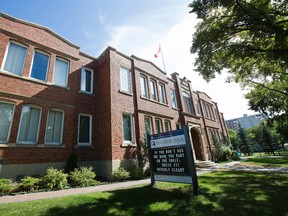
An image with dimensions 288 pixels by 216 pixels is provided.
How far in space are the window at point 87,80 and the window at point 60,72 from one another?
4.34ft

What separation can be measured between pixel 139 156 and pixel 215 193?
6.47 metres

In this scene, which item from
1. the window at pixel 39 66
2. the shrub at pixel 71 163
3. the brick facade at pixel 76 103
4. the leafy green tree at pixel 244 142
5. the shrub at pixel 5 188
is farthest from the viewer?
the leafy green tree at pixel 244 142

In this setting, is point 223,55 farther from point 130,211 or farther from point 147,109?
point 130,211

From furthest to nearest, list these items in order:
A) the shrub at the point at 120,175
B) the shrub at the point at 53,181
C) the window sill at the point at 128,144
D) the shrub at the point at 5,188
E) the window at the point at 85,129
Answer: the window at the point at 85,129 < the window sill at the point at 128,144 < the shrub at the point at 120,175 < the shrub at the point at 53,181 < the shrub at the point at 5,188

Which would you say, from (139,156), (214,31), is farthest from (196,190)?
(214,31)

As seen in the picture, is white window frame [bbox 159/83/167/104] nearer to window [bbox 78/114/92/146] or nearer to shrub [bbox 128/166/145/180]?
window [bbox 78/114/92/146]

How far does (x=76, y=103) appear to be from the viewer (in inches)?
467

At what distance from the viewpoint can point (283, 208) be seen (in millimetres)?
4371

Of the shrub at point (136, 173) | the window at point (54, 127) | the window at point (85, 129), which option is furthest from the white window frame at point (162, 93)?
the window at point (54, 127)

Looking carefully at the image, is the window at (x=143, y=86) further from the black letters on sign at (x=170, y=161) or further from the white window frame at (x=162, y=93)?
the black letters on sign at (x=170, y=161)

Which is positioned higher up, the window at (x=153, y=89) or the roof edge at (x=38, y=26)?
the roof edge at (x=38, y=26)

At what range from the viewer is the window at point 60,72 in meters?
11.5

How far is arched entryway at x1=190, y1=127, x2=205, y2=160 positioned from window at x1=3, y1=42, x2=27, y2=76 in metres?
17.9

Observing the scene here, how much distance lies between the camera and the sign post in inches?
234
